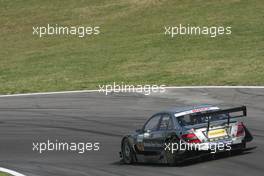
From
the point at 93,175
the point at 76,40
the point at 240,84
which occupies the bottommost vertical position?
the point at 93,175

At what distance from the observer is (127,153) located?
17016 millimetres

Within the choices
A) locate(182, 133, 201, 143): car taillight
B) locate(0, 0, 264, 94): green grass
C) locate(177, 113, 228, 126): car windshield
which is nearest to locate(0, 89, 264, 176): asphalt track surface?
locate(182, 133, 201, 143): car taillight

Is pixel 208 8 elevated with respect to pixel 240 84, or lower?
elevated

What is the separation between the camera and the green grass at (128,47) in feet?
103

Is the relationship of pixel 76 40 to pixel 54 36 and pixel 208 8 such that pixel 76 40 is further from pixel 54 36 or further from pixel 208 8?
pixel 208 8

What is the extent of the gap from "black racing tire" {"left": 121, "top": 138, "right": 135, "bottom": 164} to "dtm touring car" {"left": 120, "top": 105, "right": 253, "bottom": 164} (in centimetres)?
50

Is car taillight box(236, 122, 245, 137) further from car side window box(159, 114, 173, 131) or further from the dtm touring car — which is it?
car side window box(159, 114, 173, 131)

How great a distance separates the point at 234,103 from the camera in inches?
931

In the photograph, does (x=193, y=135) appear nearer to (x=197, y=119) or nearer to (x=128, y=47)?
(x=197, y=119)

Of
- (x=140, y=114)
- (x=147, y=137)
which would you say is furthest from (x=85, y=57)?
(x=147, y=137)

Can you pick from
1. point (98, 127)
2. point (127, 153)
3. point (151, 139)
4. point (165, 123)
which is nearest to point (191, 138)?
point (165, 123)

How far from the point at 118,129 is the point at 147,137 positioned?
4.66 meters

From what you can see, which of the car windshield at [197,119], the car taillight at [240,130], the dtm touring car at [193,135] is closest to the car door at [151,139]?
the dtm touring car at [193,135]

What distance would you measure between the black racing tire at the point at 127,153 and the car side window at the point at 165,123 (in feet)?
3.98
